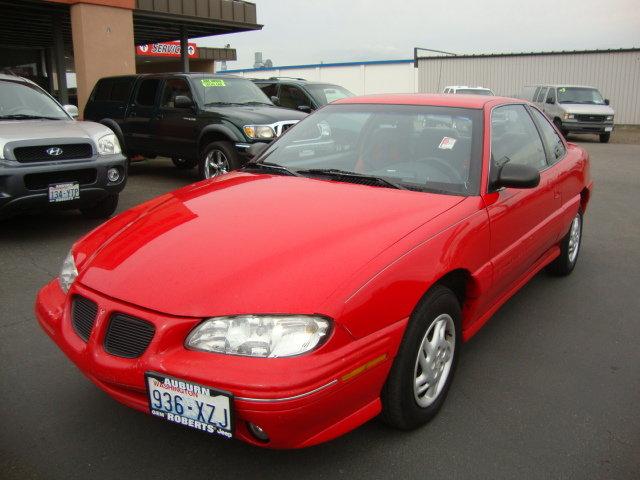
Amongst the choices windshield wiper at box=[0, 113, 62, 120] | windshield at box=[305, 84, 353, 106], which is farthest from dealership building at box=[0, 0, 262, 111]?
windshield wiper at box=[0, 113, 62, 120]

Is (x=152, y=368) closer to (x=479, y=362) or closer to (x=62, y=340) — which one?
(x=62, y=340)

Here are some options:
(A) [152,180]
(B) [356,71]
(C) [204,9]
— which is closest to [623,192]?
(A) [152,180]

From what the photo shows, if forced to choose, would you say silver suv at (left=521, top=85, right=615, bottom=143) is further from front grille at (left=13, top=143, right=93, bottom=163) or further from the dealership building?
front grille at (left=13, top=143, right=93, bottom=163)

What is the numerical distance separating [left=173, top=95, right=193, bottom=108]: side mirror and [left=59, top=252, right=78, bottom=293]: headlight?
634 cm

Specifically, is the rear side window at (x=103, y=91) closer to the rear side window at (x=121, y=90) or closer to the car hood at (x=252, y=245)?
the rear side window at (x=121, y=90)

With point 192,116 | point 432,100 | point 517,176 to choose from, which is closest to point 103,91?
point 192,116

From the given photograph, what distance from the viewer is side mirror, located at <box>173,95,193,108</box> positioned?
29.0ft

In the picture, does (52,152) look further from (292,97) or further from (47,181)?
(292,97)

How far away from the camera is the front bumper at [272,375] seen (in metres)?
2.04

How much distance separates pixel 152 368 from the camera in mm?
2160

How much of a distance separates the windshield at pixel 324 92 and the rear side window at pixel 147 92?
3.52 m

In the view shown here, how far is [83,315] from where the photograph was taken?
8.27 feet

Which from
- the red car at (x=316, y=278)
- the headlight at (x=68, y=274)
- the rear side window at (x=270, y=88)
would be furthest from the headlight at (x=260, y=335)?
the rear side window at (x=270, y=88)

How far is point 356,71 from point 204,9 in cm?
2098
